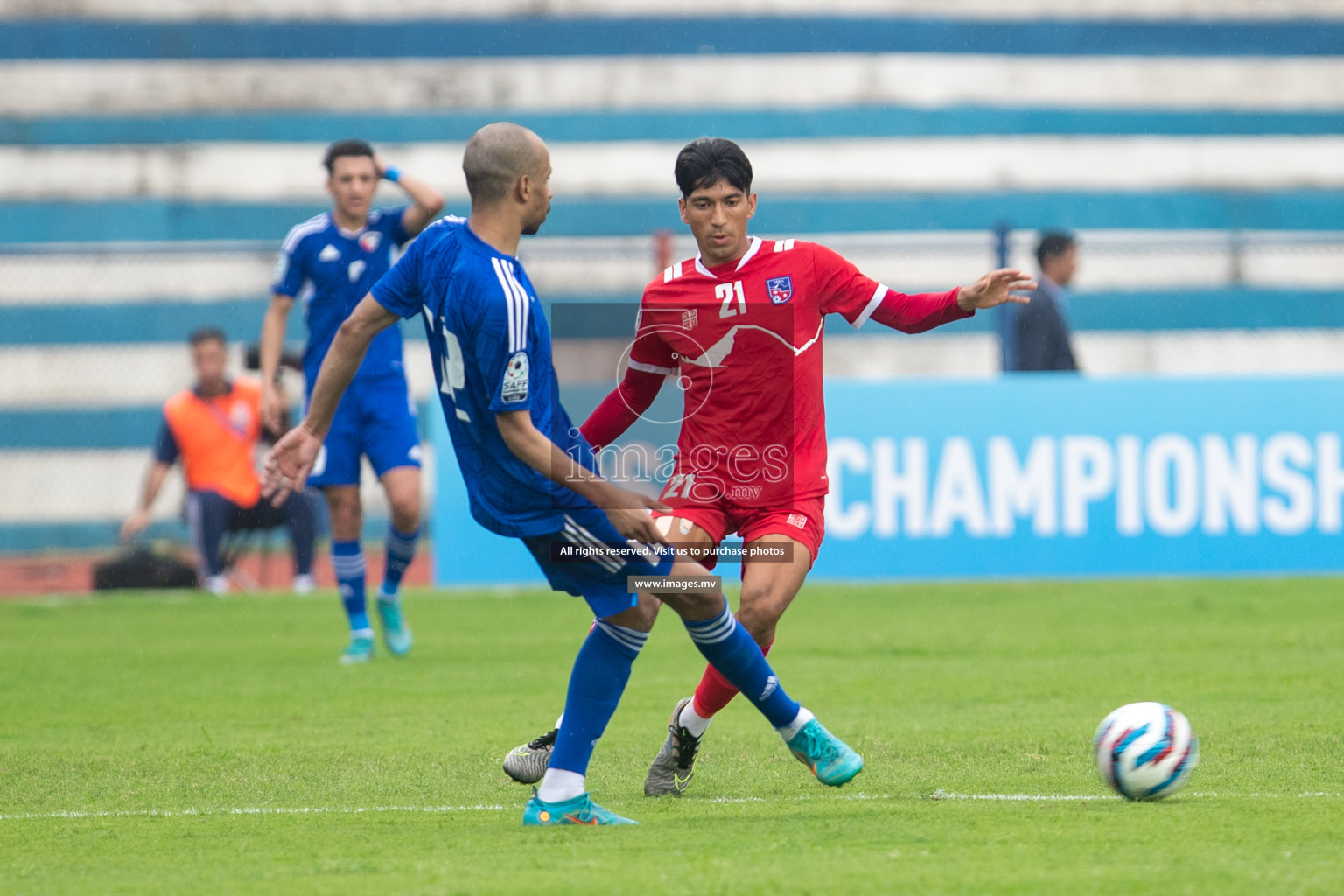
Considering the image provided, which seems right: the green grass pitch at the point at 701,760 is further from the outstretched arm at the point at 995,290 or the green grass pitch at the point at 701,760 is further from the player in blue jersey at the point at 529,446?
the outstretched arm at the point at 995,290

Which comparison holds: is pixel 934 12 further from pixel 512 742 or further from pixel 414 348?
pixel 512 742

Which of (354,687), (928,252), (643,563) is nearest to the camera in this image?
(643,563)

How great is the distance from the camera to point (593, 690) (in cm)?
431

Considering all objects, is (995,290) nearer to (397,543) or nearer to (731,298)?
(731,298)

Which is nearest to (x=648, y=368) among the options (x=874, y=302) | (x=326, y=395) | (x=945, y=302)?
(x=874, y=302)

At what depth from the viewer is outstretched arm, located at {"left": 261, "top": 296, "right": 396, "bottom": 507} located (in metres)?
4.37

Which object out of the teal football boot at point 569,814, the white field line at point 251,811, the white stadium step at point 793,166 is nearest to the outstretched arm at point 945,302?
the teal football boot at point 569,814

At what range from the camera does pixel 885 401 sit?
1099 cm

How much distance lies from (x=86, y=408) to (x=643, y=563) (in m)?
13.3

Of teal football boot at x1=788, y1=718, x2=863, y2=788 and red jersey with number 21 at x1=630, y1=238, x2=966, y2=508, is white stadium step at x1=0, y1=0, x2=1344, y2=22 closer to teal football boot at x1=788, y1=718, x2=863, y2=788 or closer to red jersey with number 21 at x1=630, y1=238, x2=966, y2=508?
red jersey with number 21 at x1=630, y1=238, x2=966, y2=508

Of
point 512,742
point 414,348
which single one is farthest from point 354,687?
point 414,348

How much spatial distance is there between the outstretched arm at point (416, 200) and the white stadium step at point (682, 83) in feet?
37.9

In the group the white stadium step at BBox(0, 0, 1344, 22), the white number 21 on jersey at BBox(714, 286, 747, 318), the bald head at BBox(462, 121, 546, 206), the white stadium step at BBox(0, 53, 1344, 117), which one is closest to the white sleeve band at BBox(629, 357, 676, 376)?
the white number 21 on jersey at BBox(714, 286, 747, 318)

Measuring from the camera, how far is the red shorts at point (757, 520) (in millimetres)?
4977
